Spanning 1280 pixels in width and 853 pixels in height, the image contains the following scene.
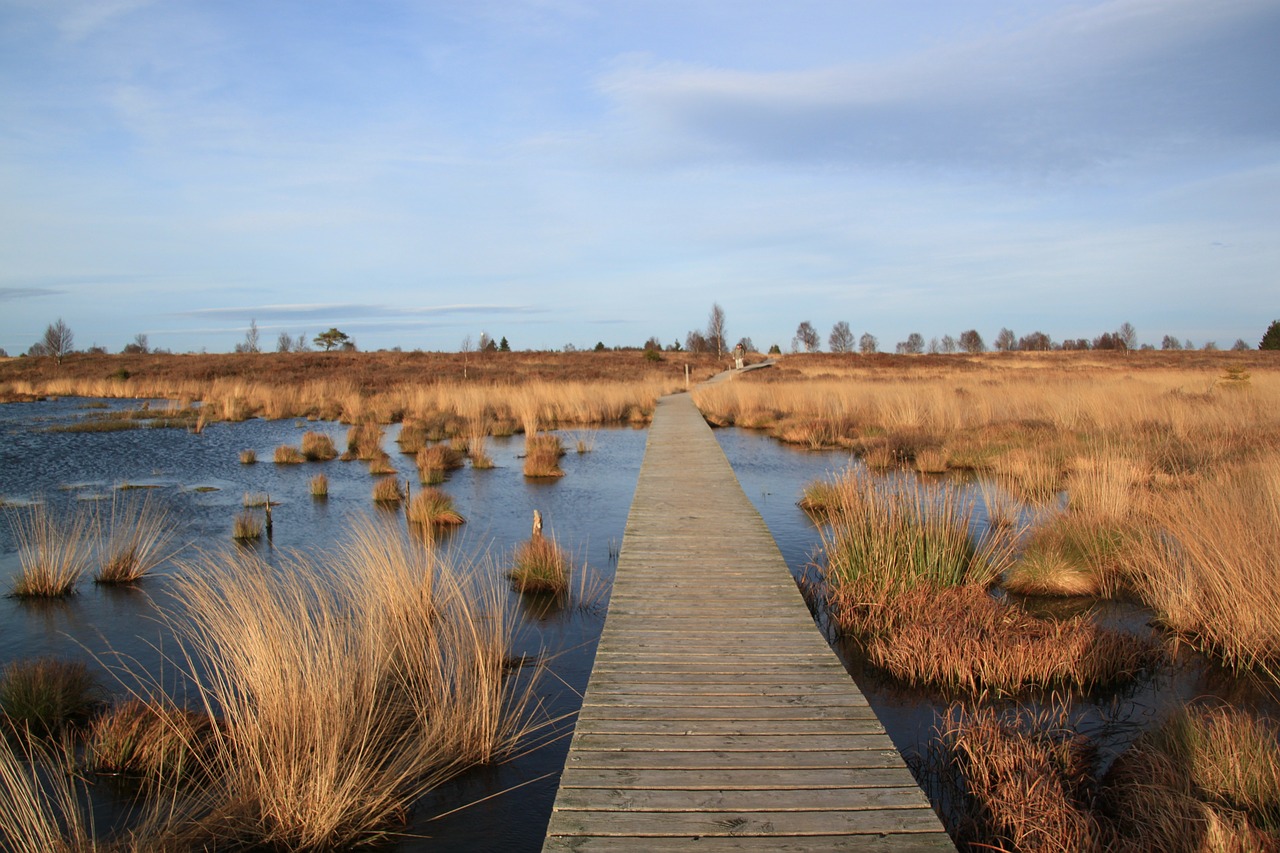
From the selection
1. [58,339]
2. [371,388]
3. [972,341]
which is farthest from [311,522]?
[972,341]

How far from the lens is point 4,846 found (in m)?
3.82

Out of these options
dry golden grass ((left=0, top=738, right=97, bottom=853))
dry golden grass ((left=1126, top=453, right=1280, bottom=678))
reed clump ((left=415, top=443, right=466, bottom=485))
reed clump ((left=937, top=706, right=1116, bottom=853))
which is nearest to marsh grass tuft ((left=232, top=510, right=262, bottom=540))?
reed clump ((left=415, top=443, right=466, bottom=485))

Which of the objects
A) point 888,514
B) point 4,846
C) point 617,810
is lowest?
point 4,846

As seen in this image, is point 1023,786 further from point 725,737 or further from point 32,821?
point 32,821

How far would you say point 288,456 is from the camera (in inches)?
623

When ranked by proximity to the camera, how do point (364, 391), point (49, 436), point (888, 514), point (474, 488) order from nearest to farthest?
point (888, 514)
point (474, 488)
point (49, 436)
point (364, 391)

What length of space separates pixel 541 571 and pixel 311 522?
4456 mm

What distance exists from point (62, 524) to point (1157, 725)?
11.3 m

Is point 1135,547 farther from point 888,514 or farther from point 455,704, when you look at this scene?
point 455,704

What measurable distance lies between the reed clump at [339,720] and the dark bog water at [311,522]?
23 cm

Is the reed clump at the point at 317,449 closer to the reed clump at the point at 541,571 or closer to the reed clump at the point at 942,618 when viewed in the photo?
the reed clump at the point at 541,571

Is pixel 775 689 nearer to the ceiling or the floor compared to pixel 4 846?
nearer to the ceiling

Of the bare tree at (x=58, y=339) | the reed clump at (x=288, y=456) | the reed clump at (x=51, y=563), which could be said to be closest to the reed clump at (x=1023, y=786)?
the reed clump at (x=51, y=563)

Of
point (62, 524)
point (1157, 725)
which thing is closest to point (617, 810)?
point (1157, 725)
